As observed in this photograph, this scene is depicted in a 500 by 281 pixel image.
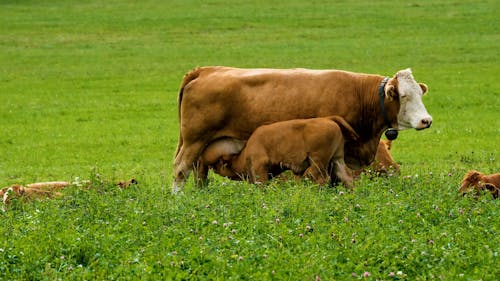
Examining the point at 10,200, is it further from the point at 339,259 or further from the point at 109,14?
the point at 109,14

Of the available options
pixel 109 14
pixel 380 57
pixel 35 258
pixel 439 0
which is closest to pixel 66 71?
pixel 380 57

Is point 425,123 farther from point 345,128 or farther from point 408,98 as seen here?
point 345,128

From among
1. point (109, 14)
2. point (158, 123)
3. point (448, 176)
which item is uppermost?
point (448, 176)

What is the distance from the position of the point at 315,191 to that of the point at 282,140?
106 cm

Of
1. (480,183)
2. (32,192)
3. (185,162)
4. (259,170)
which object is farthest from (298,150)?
(32,192)

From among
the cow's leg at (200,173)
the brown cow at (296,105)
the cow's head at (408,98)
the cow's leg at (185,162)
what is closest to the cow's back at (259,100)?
the brown cow at (296,105)

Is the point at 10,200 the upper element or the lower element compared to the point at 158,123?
upper

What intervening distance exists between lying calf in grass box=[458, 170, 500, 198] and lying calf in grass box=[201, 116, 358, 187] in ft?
5.49

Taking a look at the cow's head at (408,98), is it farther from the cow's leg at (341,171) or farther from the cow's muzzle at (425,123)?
the cow's leg at (341,171)

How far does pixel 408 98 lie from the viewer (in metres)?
13.5

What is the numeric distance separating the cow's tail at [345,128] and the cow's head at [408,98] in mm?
603

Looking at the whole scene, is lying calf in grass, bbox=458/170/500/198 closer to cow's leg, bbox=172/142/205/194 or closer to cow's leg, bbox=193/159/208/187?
cow's leg, bbox=193/159/208/187

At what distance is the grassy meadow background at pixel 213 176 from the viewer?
9336 mm

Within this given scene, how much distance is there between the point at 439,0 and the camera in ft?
163
